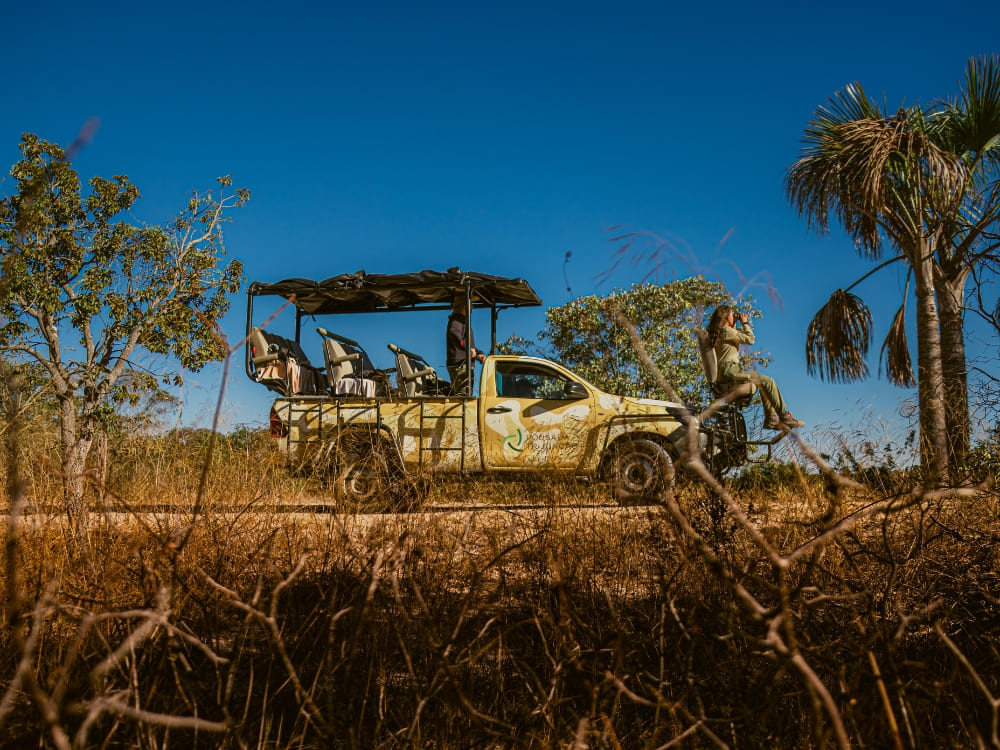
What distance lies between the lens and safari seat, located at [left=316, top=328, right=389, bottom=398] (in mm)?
8805

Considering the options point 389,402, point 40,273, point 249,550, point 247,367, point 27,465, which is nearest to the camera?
point 249,550

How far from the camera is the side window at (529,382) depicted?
876 centimetres

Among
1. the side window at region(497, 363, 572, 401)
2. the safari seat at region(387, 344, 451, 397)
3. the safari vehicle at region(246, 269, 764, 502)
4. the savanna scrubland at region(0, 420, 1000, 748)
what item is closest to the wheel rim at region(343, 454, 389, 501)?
the savanna scrubland at region(0, 420, 1000, 748)

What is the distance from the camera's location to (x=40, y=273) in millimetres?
11188

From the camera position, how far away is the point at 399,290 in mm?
9812

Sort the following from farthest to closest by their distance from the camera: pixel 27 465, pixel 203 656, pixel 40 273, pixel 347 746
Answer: pixel 40 273, pixel 27 465, pixel 203 656, pixel 347 746

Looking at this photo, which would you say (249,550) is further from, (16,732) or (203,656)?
(16,732)

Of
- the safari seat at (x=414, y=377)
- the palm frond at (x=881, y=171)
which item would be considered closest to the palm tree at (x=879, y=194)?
the palm frond at (x=881, y=171)

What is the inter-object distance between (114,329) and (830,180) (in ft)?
34.8

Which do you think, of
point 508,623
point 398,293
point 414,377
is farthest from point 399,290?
point 508,623

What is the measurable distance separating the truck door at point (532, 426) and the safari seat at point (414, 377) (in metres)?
0.95

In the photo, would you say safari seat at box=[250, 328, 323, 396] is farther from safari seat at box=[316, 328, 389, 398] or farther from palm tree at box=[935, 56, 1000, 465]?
palm tree at box=[935, 56, 1000, 465]

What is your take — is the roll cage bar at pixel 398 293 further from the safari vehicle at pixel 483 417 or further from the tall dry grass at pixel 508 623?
the tall dry grass at pixel 508 623

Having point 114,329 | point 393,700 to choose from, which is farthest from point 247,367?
point 393,700
